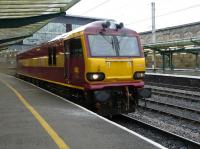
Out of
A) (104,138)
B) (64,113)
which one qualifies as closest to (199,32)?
(64,113)

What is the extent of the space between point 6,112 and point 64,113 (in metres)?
1.75

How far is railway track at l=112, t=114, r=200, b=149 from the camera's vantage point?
10180 mm

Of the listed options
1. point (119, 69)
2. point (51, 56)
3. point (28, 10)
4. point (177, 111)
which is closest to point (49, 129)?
point (119, 69)

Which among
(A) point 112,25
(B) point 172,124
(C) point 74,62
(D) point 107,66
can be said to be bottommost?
(B) point 172,124

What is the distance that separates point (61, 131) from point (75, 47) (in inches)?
219

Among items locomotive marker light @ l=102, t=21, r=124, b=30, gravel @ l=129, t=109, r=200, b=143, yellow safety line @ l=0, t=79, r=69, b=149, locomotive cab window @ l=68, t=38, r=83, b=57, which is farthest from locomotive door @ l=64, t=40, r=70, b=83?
gravel @ l=129, t=109, r=200, b=143

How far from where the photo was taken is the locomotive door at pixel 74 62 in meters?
13.8

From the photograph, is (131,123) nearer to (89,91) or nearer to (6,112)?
(89,91)

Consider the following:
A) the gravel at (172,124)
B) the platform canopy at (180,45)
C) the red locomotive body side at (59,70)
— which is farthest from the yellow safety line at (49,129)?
the platform canopy at (180,45)

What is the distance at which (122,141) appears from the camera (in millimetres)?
8180

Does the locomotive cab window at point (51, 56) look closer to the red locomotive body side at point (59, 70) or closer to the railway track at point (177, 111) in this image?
the red locomotive body side at point (59, 70)

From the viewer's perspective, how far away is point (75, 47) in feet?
47.0

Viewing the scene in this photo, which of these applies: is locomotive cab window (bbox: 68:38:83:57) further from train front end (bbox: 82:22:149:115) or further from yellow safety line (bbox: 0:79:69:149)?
yellow safety line (bbox: 0:79:69:149)

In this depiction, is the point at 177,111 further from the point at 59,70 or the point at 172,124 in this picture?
the point at 59,70
